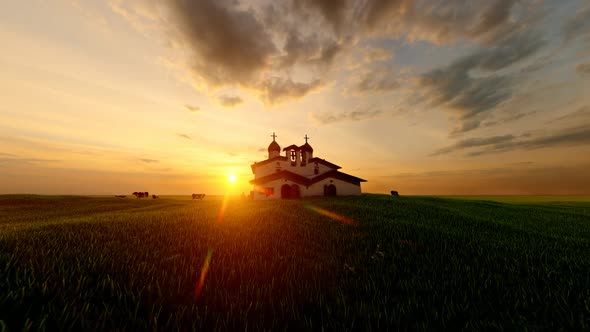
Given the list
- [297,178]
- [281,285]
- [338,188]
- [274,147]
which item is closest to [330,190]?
[338,188]

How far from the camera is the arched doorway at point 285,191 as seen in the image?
3286 cm

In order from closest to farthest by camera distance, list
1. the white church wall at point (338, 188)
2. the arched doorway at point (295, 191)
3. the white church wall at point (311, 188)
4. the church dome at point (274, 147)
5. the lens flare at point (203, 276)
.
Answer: the lens flare at point (203, 276), the white church wall at point (311, 188), the arched doorway at point (295, 191), the white church wall at point (338, 188), the church dome at point (274, 147)

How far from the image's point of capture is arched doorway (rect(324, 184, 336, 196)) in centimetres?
3472

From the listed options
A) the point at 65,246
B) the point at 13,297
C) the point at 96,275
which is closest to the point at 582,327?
the point at 13,297

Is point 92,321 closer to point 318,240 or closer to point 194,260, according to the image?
point 194,260

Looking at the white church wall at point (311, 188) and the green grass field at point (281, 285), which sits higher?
the white church wall at point (311, 188)

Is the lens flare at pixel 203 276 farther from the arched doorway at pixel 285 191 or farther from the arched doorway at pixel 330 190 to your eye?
the arched doorway at pixel 330 190

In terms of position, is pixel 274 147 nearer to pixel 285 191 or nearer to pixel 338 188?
pixel 285 191

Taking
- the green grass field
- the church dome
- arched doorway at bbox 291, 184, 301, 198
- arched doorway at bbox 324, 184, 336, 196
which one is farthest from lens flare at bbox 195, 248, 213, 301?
the church dome

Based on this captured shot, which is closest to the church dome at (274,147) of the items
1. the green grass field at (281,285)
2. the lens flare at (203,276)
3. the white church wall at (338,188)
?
the white church wall at (338,188)

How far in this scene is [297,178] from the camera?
33906 mm

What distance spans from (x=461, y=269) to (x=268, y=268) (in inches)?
129

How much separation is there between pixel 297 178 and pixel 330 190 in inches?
228

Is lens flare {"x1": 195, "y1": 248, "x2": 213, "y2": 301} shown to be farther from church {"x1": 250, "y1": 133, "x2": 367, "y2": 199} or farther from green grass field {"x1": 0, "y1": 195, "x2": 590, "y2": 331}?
church {"x1": 250, "y1": 133, "x2": 367, "y2": 199}
